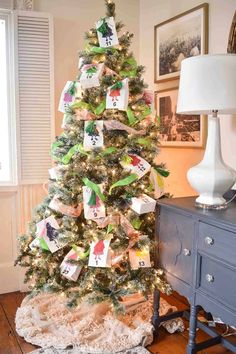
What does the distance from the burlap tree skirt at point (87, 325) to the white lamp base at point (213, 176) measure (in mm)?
878

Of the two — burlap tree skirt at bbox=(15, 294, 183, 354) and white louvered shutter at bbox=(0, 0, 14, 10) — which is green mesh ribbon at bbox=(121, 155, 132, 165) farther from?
white louvered shutter at bbox=(0, 0, 14, 10)

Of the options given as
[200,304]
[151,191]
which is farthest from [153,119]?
[200,304]

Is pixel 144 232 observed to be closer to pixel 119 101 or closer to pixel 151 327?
pixel 151 327

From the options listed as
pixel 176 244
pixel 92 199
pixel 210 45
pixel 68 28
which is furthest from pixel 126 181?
pixel 68 28

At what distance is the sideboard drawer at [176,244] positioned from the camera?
5.49 ft

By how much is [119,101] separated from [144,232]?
2.78 feet

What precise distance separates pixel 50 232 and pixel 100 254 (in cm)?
37

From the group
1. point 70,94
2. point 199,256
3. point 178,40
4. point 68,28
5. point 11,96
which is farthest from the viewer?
point 68,28

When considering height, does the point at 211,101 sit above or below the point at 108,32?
below

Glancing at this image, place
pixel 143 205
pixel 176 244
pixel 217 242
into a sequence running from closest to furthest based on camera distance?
pixel 217 242
pixel 176 244
pixel 143 205

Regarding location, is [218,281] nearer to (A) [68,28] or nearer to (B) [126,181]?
(B) [126,181]

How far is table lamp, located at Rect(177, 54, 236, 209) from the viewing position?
60.2 inches

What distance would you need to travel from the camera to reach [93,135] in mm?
1990

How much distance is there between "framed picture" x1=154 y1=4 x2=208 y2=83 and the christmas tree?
478 mm
